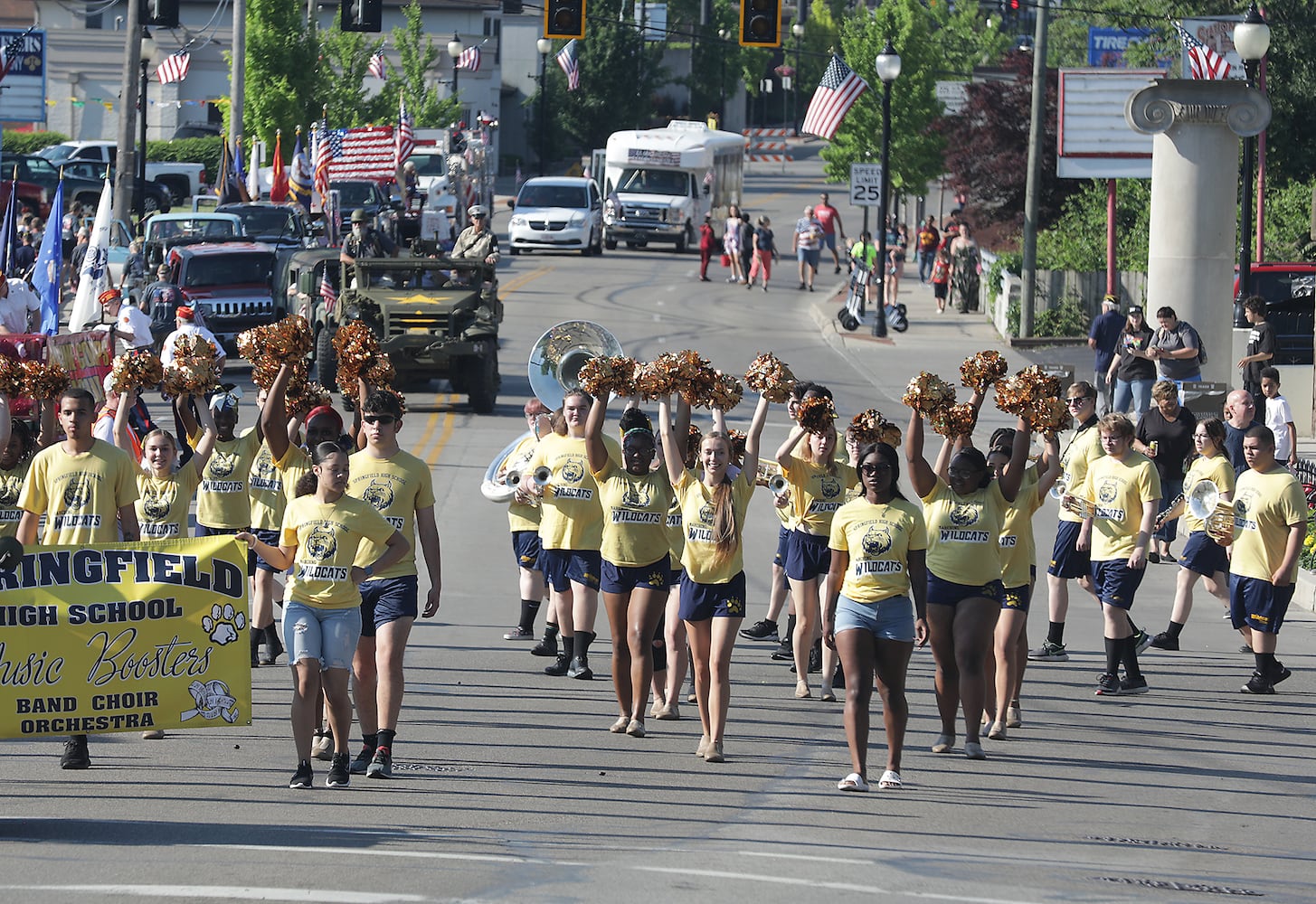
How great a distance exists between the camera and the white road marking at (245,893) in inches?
282

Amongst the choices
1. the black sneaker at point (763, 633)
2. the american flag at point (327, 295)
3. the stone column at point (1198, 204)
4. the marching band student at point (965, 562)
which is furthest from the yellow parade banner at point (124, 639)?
the stone column at point (1198, 204)

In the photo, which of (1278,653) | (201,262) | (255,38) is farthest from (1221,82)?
(255,38)

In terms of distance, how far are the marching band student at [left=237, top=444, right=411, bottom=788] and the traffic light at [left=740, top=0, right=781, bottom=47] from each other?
17.6m

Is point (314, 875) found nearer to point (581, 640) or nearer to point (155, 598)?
point (155, 598)

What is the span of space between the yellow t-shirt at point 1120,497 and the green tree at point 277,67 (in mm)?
42370

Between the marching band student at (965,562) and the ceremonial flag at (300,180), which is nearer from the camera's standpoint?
the marching band student at (965,562)

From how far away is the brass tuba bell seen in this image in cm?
1472

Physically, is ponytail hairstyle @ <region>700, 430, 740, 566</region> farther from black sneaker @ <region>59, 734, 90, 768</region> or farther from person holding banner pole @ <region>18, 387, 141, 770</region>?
black sneaker @ <region>59, 734, 90, 768</region>

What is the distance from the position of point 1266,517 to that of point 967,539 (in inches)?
121

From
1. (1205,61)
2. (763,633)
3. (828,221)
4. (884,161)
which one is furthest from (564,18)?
(828,221)

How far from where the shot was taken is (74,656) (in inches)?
350

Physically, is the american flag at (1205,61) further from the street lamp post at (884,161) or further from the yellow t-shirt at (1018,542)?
the yellow t-shirt at (1018,542)

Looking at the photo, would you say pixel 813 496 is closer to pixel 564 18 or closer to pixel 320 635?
pixel 320 635

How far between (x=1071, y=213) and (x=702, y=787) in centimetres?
2989
